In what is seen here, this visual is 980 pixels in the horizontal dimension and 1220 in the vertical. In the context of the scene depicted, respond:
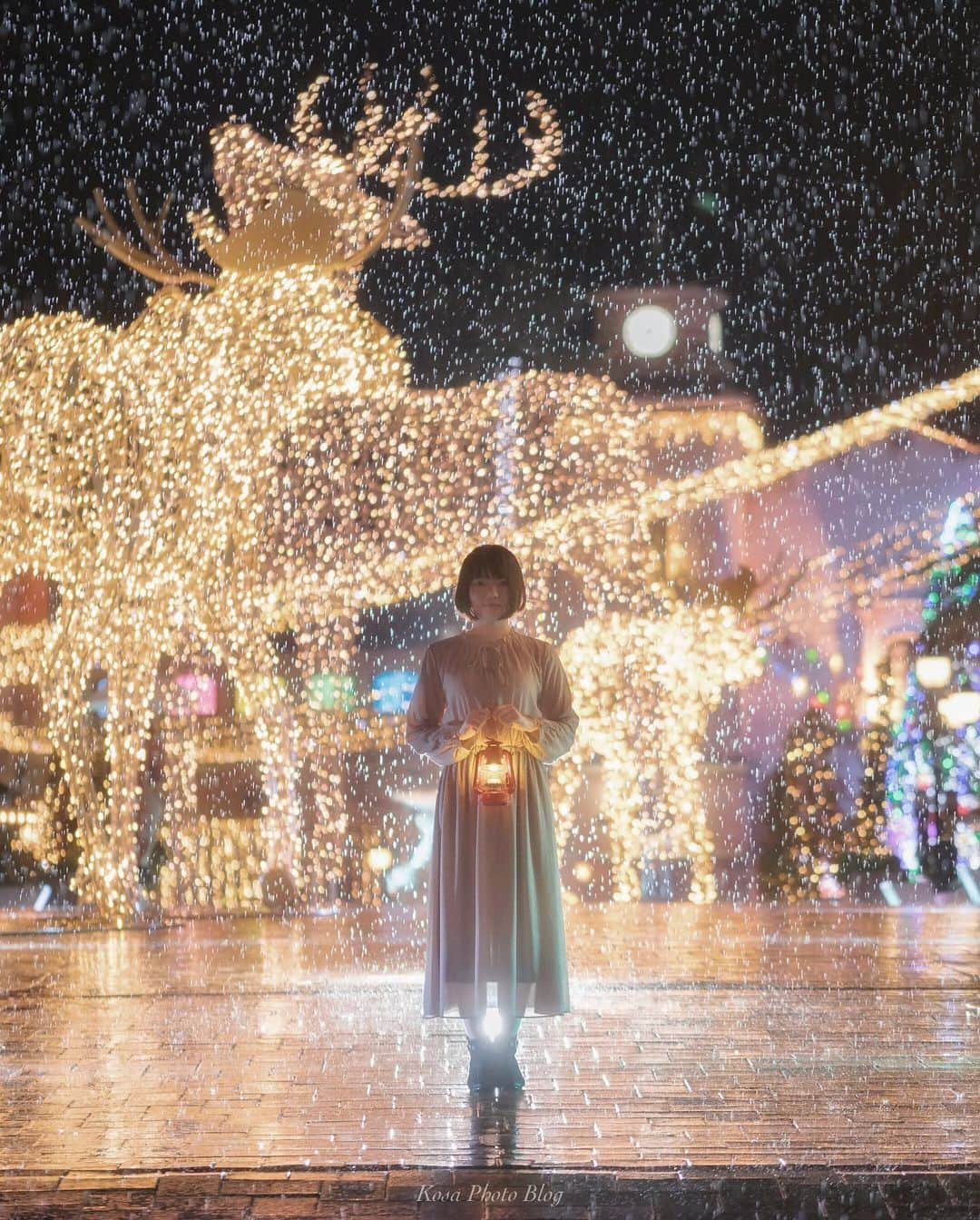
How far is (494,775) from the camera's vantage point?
630 centimetres

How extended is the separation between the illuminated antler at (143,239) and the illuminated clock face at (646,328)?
63.0ft

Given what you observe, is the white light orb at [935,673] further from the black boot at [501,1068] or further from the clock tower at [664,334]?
the black boot at [501,1068]

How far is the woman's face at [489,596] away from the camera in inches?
259

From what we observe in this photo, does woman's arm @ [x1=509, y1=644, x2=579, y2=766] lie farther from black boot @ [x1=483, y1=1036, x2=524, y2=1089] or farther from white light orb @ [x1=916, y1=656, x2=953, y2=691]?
white light orb @ [x1=916, y1=656, x2=953, y2=691]

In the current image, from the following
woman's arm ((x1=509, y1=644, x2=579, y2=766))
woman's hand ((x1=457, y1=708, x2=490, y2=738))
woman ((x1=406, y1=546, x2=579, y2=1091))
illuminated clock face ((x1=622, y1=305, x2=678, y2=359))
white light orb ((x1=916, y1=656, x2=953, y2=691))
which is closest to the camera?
woman ((x1=406, y1=546, x2=579, y2=1091))

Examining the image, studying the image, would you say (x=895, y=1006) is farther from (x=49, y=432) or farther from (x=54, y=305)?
(x=54, y=305)

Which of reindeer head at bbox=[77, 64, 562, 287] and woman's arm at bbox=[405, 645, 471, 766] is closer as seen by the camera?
woman's arm at bbox=[405, 645, 471, 766]

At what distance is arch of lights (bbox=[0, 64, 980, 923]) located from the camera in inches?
550

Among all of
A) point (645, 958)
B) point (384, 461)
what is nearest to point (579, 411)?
point (384, 461)

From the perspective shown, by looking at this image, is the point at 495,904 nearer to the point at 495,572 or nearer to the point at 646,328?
the point at 495,572

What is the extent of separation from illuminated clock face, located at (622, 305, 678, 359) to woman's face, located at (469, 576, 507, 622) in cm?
2712

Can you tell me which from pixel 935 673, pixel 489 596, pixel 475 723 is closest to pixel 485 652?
pixel 489 596

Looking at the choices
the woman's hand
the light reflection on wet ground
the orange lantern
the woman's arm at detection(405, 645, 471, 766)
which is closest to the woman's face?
the woman's arm at detection(405, 645, 471, 766)

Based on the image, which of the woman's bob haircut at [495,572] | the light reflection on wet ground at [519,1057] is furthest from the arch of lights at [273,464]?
the woman's bob haircut at [495,572]
